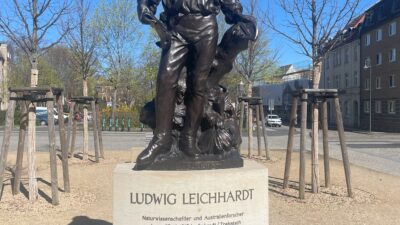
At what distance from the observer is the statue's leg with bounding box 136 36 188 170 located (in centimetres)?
464

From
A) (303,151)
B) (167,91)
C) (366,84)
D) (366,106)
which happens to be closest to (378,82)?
(366,84)

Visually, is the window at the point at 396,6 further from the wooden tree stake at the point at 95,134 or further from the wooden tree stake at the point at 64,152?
the wooden tree stake at the point at 64,152

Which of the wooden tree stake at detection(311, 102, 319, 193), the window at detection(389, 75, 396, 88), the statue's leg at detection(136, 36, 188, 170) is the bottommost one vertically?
the wooden tree stake at detection(311, 102, 319, 193)

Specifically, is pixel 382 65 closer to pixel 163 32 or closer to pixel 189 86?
pixel 189 86

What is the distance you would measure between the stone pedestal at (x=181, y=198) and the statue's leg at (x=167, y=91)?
0.47 m

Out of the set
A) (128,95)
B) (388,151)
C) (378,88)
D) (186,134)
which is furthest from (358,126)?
(186,134)

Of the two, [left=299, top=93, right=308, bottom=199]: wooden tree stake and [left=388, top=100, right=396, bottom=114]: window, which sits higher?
[left=388, top=100, right=396, bottom=114]: window

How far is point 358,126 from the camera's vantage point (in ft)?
161

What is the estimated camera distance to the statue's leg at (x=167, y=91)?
464 cm

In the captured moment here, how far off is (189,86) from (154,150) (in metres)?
0.78

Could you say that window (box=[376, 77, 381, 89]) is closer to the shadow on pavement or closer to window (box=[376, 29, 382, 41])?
window (box=[376, 29, 382, 41])

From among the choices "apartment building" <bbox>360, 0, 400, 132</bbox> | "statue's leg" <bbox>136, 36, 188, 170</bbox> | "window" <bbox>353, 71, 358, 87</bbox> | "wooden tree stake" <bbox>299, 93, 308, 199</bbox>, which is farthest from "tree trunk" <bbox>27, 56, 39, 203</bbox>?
"window" <bbox>353, 71, 358, 87</bbox>

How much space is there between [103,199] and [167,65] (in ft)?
16.6

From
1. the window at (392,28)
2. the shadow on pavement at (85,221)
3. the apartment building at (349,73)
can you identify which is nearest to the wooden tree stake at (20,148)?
the shadow on pavement at (85,221)
